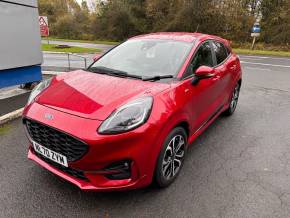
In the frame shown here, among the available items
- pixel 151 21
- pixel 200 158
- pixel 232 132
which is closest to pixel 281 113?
pixel 232 132

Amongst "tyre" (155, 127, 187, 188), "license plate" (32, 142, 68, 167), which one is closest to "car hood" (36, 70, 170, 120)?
"license plate" (32, 142, 68, 167)

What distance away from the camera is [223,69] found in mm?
4539

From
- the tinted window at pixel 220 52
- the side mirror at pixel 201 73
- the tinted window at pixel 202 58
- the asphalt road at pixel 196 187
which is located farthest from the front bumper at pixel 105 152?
the tinted window at pixel 220 52

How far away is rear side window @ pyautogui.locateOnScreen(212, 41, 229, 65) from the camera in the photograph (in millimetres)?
4516

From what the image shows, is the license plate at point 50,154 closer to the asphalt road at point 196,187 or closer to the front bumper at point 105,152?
the front bumper at point 105,152

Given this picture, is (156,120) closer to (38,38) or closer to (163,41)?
(163,41)

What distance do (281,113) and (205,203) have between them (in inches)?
150

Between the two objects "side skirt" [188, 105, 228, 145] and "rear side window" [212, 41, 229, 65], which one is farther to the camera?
"rear side window" [212, 41, 229, 65]

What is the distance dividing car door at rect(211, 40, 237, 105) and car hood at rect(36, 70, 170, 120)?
153cm

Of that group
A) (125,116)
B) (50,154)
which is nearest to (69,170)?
(50,154)

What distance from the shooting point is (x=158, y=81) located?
3287 millimetres

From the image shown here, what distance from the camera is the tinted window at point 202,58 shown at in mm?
3615

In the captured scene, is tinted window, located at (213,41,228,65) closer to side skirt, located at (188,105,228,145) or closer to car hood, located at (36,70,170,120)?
side skirt, located at (188,105,228,145)

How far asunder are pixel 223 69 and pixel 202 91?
1.06 metres
